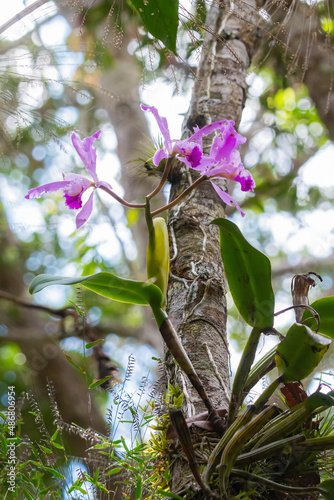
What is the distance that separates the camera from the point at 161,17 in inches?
29.9

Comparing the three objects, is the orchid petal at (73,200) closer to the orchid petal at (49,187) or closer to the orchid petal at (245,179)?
the orchid petal at (49,187)

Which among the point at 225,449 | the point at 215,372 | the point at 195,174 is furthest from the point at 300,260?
the point at 225,449

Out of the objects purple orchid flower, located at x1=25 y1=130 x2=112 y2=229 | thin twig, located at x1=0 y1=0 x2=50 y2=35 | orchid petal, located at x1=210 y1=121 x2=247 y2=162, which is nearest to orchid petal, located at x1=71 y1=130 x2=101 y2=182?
purple orchid flower, located at x1=25 y1=130 x2=112 y2=229

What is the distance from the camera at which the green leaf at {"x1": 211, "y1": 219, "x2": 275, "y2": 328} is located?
69 centimetres

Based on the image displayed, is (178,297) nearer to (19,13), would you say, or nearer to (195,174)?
(195,174)

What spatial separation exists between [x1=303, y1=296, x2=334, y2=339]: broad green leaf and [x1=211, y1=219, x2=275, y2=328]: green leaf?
0.07 metres

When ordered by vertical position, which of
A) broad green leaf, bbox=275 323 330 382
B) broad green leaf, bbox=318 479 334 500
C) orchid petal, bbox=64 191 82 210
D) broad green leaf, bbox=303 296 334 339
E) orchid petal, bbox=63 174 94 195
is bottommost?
broad green leaf, bbox=318 479 334 500

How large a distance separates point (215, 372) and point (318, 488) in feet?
0.91

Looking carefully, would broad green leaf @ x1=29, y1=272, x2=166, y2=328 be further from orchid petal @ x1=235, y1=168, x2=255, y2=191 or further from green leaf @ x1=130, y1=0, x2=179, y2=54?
green leaf @ x1=130, y1=0, x2=179, y2=54

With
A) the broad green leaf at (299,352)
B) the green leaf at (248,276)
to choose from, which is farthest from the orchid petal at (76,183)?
the broad green leaf at (299,352)

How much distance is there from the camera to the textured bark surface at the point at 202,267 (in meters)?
0.84

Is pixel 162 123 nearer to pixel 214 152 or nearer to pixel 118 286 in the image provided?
pixel 214 152

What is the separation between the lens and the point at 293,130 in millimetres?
4031

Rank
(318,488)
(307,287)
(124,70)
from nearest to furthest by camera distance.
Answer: (318,488) < (307,287) < (124,70)
